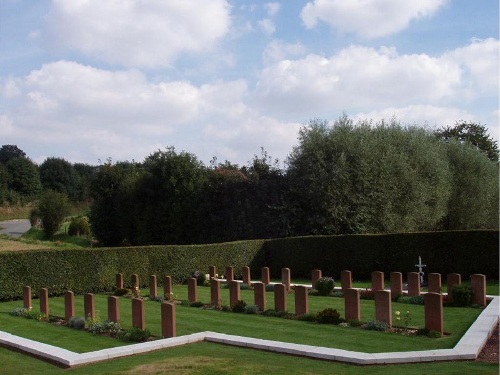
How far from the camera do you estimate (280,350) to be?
10.6 m

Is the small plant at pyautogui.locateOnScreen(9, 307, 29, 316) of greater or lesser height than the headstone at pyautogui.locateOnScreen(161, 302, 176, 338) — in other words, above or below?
below

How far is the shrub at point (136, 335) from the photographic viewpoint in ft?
41.1

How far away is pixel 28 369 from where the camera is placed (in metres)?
10.1

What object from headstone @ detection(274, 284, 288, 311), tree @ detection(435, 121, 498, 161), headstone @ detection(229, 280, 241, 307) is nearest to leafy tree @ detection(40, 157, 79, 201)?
tree @ detection(435, 121, 498, 161)

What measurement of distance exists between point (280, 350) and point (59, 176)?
8488 cm

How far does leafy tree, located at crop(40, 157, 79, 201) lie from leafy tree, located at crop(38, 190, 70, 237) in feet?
111

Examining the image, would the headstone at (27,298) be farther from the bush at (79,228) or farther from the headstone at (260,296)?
the bush at (79,228)

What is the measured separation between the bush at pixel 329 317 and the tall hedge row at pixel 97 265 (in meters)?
11.0

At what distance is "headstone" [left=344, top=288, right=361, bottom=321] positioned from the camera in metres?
13.8

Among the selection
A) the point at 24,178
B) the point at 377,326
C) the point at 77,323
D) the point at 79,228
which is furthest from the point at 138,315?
the point at 24,178

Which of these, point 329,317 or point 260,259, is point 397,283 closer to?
point 329,317

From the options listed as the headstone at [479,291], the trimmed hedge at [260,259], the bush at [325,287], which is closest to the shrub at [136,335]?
the bush at [325,287]

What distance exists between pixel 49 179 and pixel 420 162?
224ft

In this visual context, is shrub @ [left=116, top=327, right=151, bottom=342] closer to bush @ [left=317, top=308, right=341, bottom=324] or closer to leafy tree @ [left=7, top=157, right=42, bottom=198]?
bush @ [left=317, top=308, right=341, bottom=324]
